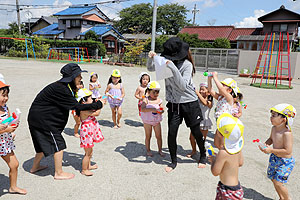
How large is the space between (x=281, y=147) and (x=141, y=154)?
229 centimetres

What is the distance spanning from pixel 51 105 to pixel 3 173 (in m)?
1.29

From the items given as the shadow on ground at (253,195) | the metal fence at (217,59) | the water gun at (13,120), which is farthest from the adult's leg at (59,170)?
the metal fence at (217,59)

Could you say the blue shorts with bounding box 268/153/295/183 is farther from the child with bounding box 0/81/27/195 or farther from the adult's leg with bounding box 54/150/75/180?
the child with bounding box 0/81/27/195

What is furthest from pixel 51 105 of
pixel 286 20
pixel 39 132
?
pixel 286 20

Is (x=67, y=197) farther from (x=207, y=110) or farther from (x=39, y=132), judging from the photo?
(x=207, y=110)

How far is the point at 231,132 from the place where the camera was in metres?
2.06

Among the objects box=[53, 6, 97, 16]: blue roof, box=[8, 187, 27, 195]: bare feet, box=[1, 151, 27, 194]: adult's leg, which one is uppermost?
box=[53, 6, 97, 16]: blue roof

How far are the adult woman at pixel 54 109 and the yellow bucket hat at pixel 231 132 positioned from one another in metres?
1.80

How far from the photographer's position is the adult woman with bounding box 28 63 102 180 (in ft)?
10.5

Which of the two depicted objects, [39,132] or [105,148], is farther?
[105,148]

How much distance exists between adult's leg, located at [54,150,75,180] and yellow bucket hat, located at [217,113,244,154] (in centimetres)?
222

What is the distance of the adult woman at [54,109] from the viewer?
320 cm

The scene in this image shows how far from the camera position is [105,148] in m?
4.60

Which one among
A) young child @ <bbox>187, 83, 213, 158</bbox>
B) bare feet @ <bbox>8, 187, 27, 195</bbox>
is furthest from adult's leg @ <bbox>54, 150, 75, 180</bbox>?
young child @ <bbox>187, 83, 213, 158</bbox>
